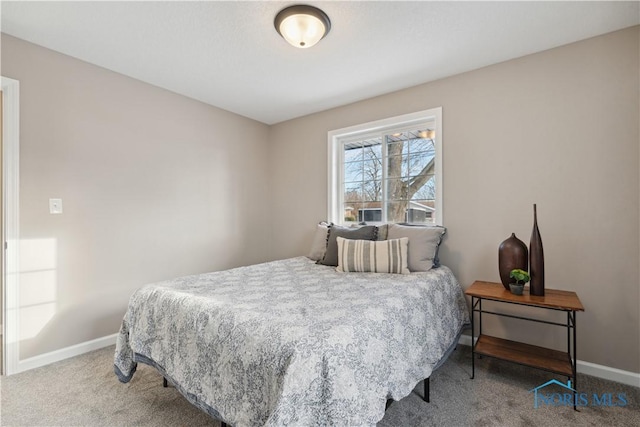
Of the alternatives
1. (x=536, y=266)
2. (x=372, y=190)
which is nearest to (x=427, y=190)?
(x=372, y=190)

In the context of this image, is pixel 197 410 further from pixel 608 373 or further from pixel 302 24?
pixel 608 373

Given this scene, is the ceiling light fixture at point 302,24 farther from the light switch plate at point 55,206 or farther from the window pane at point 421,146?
the light switch plate at point 55,206

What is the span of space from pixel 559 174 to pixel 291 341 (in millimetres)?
2361

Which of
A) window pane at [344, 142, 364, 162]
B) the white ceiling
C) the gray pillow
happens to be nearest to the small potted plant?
the gray pillow

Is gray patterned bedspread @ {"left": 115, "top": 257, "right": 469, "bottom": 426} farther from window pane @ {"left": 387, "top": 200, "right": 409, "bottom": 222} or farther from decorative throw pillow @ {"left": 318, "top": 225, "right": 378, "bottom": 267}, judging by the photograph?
window pane @ {"left": 387, "top": 200, "right": 409, "bottom": 222}

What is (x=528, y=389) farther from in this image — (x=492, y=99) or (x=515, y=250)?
(x=492, y=99)

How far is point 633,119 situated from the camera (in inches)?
80.4

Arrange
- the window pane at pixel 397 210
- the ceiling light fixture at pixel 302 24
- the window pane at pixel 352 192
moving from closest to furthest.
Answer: the ceiling light fixture at pixel 302 24, the window pane at pixel 397 210, the window pane at pixel 352 192

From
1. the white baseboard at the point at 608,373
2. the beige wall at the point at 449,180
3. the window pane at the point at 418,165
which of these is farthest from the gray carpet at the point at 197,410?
the window pane at the point at 418,165

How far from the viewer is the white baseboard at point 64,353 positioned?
224 centimetres

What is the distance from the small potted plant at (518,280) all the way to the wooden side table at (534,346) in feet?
0.12

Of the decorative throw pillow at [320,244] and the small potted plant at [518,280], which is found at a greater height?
the decorative throw pillow at [320,244]

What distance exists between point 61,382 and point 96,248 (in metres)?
1.03

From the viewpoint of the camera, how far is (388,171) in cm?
332
